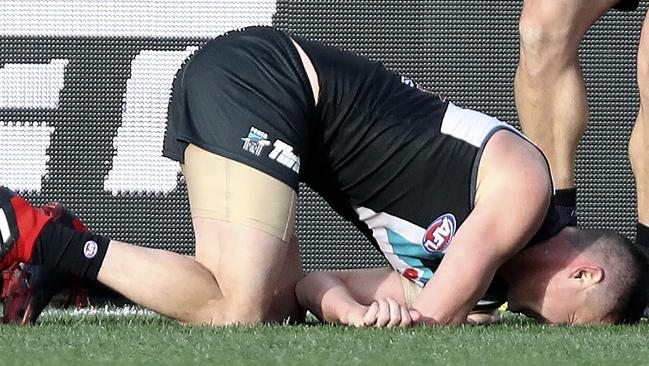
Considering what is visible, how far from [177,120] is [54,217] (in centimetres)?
31

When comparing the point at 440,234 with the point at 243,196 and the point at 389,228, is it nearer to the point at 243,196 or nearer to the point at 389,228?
the point at 389,228

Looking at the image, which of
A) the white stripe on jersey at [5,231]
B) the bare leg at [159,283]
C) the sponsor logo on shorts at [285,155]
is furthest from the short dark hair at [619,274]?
the white stripe on jersey at [5,231]

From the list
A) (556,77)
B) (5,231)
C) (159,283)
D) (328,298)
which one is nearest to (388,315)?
(328,298)

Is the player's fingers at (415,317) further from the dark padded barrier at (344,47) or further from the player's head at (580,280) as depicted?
the dark padded barrier at (344,47)

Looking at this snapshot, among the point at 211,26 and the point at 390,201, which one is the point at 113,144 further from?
the point at 390,201

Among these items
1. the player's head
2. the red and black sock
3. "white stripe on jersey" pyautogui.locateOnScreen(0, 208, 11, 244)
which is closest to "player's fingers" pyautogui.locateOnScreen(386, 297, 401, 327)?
the player's head

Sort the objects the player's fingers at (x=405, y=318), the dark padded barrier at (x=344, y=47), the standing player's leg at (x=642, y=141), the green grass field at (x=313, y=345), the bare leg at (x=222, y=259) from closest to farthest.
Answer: the green grass field at (x=313, y=345) → the player's fingers at (x=405, y=318) → the bare leg at (x=222, y=259) → the standing player's leg at (x=642, y=141) → the dark padded barrier at (x=344, y=47)

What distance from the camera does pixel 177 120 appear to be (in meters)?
2.64

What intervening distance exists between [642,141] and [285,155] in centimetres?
104

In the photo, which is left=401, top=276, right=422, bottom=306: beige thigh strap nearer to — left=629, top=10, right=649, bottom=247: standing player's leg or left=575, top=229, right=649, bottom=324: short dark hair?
left=575, top=229, right=649, bottom=324: short dark hair

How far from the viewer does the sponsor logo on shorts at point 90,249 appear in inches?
95.7

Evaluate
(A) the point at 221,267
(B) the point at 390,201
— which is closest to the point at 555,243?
(B) the point at 390,201

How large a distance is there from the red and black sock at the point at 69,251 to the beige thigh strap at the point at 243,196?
230mm

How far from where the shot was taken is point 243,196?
98.3 inches
